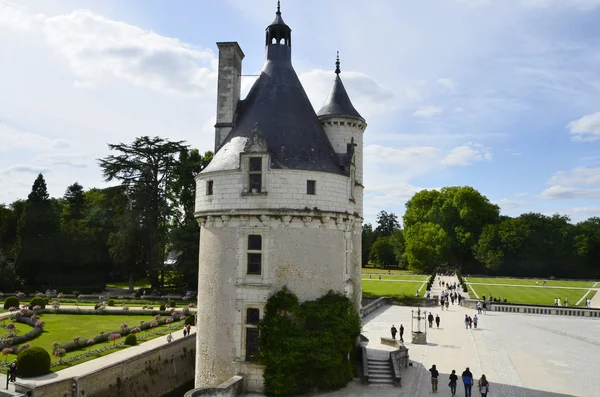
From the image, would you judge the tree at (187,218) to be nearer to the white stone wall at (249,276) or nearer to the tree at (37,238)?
the tree at (37,238)

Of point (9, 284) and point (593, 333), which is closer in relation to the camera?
point (593, 333)

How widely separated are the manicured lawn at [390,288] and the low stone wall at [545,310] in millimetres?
10966

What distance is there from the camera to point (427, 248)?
86.1 metres

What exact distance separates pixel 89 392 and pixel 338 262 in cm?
1192

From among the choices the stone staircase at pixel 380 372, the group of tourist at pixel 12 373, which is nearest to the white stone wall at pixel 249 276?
the stone staircase at pixel 380 372

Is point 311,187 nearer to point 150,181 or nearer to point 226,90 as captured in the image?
point 226,90

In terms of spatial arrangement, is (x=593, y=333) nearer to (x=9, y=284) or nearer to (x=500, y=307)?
(x=500, y=307)

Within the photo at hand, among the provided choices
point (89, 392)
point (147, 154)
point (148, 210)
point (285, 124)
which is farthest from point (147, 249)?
point (285, 124)

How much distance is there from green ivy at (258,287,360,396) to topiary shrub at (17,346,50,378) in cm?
1023

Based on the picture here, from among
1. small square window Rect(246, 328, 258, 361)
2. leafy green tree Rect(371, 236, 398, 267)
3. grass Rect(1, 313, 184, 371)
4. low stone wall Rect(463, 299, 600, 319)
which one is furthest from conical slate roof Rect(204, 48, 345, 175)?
leafy green tree Rect(371, 236, 398, 267)

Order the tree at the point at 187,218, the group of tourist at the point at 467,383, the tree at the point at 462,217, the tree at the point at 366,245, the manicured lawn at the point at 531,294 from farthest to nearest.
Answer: the tree at the point at 366,245, the tree at the point at 462,217, the manicured lawn at the point at 531,294, the tree at the point at 187,218, the group of tourist at the point at 467,383

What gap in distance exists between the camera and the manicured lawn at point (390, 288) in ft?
189

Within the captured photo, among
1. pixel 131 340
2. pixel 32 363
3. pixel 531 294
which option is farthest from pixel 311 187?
pixel 531 294

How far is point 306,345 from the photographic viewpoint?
1842 cm
